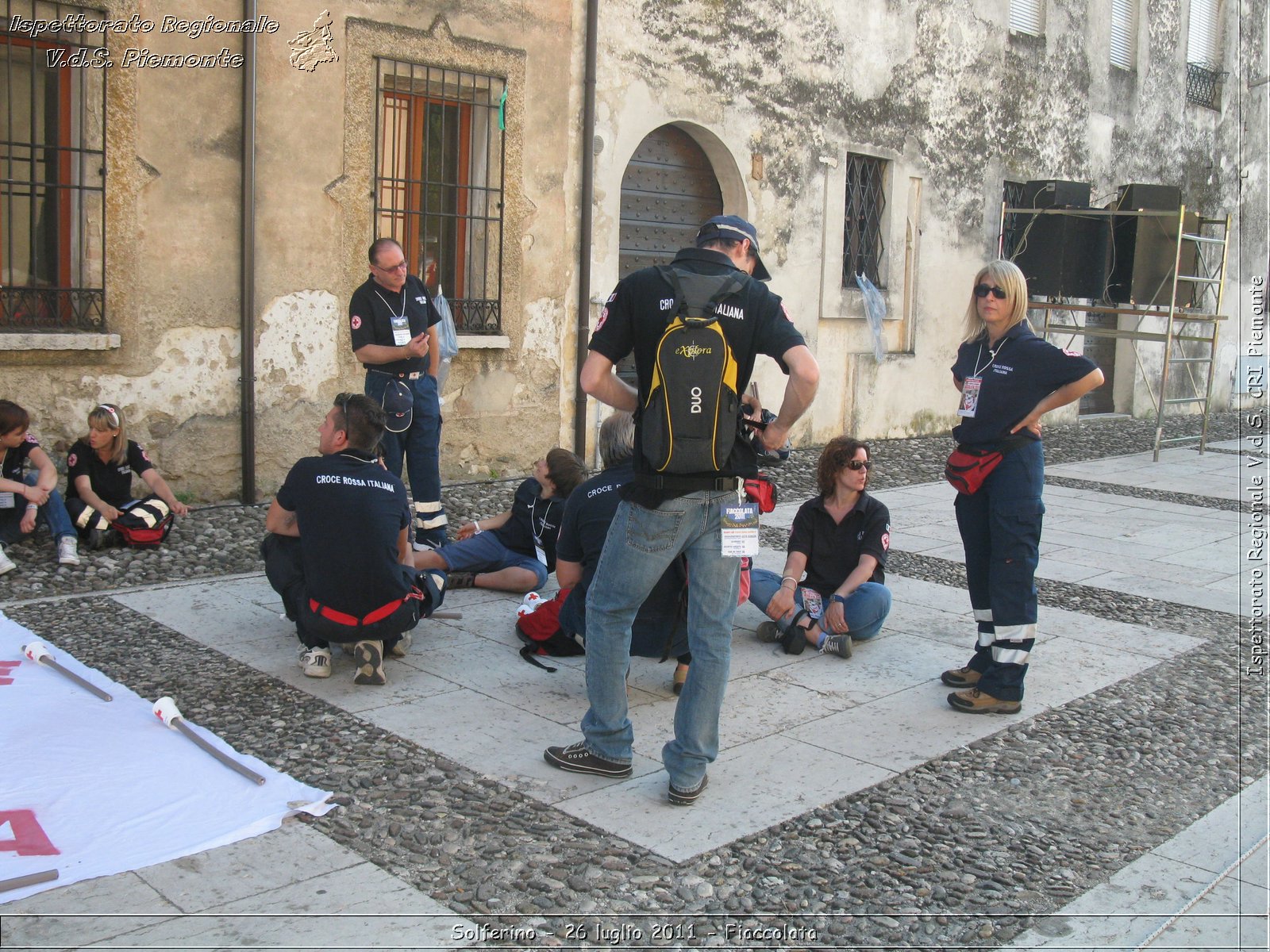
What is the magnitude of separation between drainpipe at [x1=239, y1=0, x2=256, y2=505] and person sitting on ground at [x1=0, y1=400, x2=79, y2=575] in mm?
1792

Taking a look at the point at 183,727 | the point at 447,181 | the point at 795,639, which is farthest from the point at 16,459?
the point at 795,639

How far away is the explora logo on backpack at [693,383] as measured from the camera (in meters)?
3.86

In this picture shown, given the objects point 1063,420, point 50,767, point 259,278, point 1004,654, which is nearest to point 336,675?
point 50,767

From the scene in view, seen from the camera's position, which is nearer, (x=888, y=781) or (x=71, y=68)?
(x=888, y=781)

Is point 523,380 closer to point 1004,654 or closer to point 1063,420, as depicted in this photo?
point 1004,654

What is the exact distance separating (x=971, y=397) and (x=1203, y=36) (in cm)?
1723

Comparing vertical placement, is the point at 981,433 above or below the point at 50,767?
above

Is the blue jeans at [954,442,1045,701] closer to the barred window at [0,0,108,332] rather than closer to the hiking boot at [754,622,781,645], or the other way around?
the hiking boot at [754,622,781,645]

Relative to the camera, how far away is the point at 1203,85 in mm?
19359

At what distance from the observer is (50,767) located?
4148mm

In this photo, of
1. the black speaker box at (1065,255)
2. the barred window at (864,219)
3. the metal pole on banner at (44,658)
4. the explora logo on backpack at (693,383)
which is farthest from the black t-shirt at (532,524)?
the black speaker box at (1065,255)

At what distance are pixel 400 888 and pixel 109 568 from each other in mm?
4149

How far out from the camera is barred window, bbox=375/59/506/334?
973cm

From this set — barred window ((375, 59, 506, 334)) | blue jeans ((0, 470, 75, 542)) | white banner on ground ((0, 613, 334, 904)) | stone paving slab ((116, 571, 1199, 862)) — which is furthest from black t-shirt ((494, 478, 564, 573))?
barred window ((375, 59, 506, 334))
